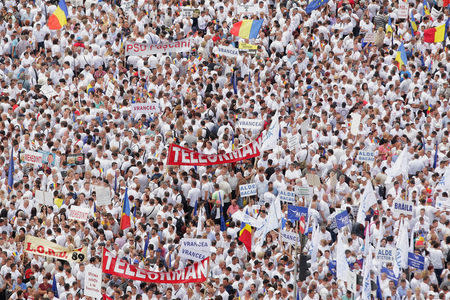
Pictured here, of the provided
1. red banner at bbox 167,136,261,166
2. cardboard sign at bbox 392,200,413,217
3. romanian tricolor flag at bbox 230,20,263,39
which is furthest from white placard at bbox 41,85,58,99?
cardboard sign at bbox 392,200,413,217

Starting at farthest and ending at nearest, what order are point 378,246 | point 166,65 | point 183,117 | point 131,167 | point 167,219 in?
1. point 166,65
2. point 183,117
3. point 131,167
4. point 167,219
5. point 378,246

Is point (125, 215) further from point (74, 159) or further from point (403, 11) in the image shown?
point (403, 11)

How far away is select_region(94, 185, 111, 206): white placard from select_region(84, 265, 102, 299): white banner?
9.12 feet

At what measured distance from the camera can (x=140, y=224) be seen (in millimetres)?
26922

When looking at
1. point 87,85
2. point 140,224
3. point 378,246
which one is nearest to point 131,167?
point 140,224

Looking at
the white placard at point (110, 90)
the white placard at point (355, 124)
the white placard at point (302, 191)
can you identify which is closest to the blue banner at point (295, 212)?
the white placard at point (302, 191)

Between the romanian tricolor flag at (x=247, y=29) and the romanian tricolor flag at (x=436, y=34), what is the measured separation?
4340mm

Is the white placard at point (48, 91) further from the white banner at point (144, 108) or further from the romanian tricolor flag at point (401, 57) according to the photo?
the romanian tricolor flag at point (401, 57)

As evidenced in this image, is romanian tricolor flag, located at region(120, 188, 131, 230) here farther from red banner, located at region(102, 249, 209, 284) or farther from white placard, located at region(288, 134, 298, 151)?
white placard, located at region(288, 134, 298, 151)

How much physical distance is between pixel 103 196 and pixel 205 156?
2438 millimetres

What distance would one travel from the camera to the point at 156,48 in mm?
33062

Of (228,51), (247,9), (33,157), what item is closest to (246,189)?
(33,157)

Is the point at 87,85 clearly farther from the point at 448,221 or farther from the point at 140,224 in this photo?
the point at 448,221

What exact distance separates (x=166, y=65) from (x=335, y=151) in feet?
19.1
